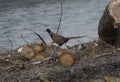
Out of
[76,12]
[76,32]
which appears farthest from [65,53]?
[76,12]

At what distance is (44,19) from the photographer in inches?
576

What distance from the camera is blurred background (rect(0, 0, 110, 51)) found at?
11564mm

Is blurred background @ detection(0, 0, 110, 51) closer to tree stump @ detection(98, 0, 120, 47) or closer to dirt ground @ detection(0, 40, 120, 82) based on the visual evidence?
tree stump @ detection(98, 0, 120, 47)

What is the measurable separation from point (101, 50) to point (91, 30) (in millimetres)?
5416

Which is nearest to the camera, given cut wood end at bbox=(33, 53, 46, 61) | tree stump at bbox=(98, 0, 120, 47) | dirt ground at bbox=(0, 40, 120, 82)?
dirt ground at bbox=(0, 40, 120, 82)

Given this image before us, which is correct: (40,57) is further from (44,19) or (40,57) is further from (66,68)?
(44,19)

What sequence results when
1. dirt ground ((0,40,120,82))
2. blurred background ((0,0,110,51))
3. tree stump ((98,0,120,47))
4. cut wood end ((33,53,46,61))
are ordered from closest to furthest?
dirt ground ((0,40,120,82)), cut wood end ((33,53,46,61)), tree stump ((98,0,120,47)), blurred background ((0,0,110,51))

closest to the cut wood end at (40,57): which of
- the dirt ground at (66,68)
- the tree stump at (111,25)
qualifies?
the dirt ground at (66,68)

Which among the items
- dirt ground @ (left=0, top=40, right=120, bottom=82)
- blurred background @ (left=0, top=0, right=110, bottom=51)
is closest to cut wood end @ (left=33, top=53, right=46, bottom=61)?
dirt ground @ (left=0, top=40, right=120, bottom=82)

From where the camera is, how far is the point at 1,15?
16.4 metres

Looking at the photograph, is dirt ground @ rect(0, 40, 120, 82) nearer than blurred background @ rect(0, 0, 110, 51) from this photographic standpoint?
Yes

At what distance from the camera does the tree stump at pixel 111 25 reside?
6676 mm

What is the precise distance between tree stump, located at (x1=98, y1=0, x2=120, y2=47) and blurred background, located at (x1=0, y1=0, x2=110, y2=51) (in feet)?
8.38

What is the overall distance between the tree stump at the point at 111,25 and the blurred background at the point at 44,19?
8.38 feet
